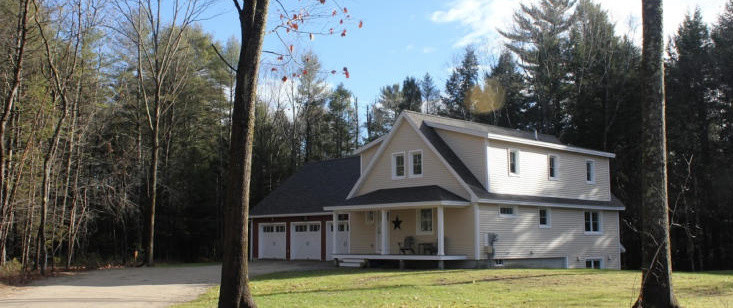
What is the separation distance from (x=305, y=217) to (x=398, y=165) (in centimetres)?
710

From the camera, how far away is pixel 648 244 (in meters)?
10.0

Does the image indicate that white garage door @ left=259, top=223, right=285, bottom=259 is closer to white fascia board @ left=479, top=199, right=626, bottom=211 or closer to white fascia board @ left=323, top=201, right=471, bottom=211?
white fascia board @ left=323, top=201, right=471, bottom=211

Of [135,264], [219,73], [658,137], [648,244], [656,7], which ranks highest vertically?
[219,73]

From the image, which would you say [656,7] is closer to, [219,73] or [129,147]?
[129,147]

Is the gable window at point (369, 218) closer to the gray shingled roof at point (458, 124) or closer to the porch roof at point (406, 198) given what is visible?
the porch roof at point (406, 198)

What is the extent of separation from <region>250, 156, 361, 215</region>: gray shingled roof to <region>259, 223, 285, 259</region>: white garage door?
40.3 inches

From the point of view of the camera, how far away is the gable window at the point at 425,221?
24.2 meters

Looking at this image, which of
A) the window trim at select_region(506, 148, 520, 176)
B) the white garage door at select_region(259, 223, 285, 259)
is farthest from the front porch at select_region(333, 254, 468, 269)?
the white garage door at select_region(259, 223, 285, 259)

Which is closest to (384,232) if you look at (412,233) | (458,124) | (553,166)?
(412,233)

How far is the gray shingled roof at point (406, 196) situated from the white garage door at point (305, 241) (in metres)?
5.23

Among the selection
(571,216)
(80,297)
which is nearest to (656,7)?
(80,297)

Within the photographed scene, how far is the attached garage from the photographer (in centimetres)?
3006

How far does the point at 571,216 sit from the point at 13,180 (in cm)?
2165

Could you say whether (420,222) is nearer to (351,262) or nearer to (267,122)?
(351,262)
